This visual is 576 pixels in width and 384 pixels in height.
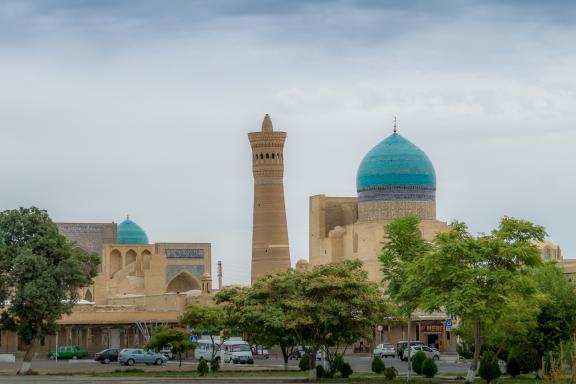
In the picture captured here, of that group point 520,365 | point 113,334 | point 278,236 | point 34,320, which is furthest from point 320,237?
point 520,365

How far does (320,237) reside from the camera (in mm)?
84312

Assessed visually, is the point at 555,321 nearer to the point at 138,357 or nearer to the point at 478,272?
the point at 478,272

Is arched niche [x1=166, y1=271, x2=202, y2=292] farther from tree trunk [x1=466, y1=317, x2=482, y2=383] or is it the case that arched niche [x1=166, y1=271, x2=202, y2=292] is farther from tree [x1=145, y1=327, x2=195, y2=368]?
tree trunk [x1=466, y1=317, x2=482, y2=383]

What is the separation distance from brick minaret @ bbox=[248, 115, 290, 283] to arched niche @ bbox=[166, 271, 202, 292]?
12.9 metres

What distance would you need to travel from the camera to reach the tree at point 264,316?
42.8m

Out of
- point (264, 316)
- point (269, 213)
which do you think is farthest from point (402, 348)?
point (269, 213)

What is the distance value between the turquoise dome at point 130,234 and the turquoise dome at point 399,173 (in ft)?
96.8

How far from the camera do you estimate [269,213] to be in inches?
3314

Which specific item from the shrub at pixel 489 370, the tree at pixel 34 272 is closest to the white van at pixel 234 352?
the tree at pixel 34 272

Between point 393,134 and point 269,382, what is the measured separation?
43952 millimetres

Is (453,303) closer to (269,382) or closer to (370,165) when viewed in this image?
(269,382)

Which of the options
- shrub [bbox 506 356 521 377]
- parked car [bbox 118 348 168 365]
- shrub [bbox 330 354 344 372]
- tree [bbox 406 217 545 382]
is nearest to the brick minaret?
parked car [bbox 118 348 168 365]

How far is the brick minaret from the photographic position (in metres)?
84.2

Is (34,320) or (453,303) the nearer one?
(453,303)
